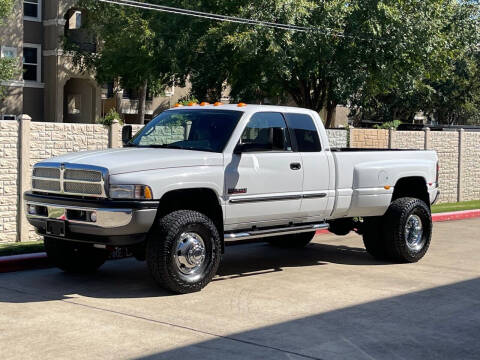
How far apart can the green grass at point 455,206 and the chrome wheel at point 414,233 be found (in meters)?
7.91

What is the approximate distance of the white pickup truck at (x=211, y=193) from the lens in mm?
8898

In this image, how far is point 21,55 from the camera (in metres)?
44.3

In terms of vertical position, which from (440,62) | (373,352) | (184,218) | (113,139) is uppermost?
(440,62)

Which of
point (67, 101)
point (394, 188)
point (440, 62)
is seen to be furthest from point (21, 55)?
point (394, 188)

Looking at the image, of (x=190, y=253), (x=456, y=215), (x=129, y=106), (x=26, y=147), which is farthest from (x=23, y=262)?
(x=129, y=106)

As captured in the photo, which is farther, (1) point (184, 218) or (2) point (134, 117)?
(2) point (134, 117)

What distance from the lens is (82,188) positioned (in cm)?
903

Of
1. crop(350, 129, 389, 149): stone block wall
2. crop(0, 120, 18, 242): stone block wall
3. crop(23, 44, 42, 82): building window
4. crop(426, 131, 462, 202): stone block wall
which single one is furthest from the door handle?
crop(23, 44, 42, 82): building window

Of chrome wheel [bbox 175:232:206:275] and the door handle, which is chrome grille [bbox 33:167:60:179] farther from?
the door handle

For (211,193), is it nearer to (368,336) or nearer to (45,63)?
(368,336)

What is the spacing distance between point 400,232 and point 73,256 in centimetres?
469

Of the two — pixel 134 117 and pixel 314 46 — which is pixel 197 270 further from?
pixel 134 117

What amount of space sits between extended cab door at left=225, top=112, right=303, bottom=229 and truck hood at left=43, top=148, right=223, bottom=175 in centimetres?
35

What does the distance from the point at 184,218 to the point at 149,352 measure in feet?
8.69
